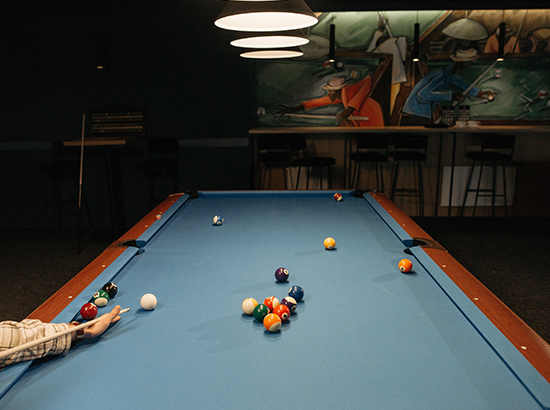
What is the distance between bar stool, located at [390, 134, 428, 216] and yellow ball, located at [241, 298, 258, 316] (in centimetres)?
401

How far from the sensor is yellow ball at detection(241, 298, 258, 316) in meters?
1.55

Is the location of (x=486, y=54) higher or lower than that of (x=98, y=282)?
higher

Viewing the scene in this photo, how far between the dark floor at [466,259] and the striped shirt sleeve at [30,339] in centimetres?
214

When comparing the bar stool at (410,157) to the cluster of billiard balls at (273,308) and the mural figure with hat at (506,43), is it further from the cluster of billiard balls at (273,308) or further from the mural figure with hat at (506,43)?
the cluster of billiard balls at (273,308)

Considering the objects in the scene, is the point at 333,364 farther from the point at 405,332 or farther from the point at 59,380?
the point at 59,380

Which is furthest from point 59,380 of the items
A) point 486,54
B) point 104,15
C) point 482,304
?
point 486,54

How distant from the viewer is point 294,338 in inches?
55.7

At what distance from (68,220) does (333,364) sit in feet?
16.7

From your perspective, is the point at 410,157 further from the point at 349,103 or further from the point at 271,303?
the point at 271,303

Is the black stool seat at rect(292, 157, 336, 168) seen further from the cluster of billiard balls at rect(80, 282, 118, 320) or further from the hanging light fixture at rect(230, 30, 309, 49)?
the cluster of billiard balls at rect(80, 282, 118, 320)

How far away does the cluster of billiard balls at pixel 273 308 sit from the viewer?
1.44 metres

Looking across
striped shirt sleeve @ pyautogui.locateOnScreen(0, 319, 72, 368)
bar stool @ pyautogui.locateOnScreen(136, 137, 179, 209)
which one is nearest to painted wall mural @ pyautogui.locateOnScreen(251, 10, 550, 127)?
bar stool @ pyautogui.locateOnScreen(136, 137, 179, 209)

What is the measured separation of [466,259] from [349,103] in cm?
257

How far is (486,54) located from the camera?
5703 millimetres
